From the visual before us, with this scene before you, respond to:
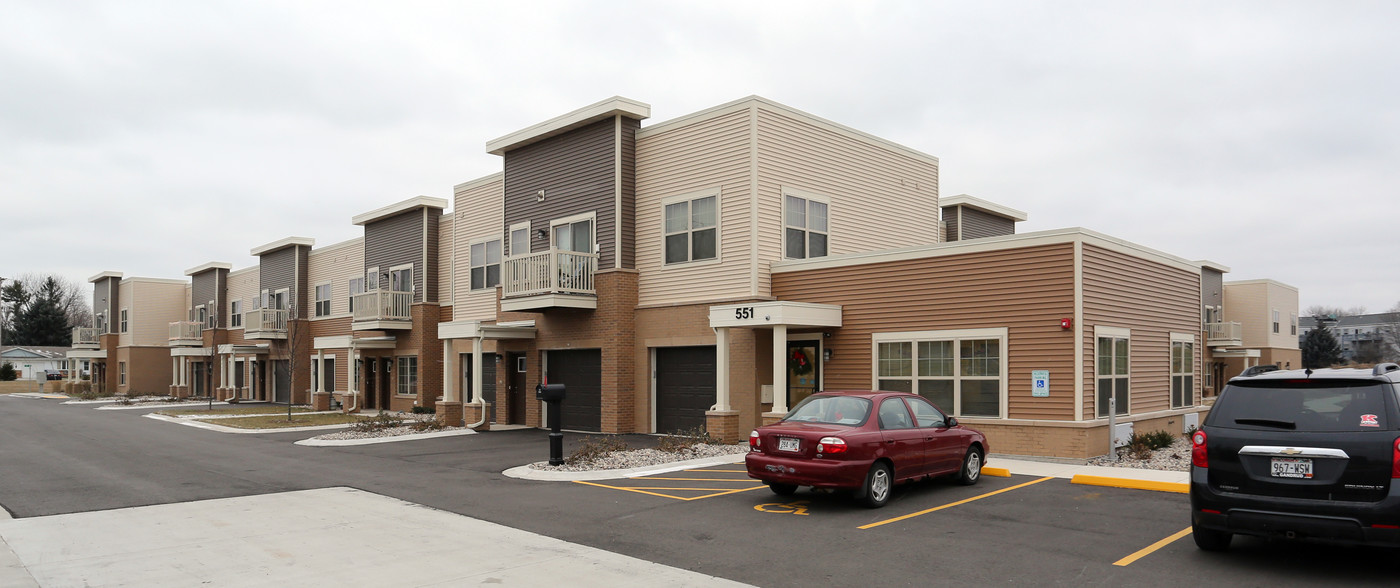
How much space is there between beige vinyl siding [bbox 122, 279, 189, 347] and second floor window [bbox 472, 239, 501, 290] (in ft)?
117

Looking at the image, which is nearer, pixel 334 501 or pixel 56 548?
pixel 56 548

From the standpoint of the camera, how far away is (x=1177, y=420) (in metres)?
18.2

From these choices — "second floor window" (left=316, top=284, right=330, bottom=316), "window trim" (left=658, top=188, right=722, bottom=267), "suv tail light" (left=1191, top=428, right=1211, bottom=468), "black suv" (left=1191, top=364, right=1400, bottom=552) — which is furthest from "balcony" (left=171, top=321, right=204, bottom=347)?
"black suv" (left=1191, top=364, right=1400, bottom=552)

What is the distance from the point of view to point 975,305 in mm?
15688

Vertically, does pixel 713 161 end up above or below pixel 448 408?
above

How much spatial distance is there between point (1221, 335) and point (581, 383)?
3221 centimetres

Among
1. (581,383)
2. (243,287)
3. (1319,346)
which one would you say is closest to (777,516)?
(581,383)

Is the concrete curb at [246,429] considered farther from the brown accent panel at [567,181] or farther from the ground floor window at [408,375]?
A: the brown accent panel at [567,181]

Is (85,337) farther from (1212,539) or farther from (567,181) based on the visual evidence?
(1212,539)

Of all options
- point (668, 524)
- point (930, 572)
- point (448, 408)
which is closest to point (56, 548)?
point (668, 524)

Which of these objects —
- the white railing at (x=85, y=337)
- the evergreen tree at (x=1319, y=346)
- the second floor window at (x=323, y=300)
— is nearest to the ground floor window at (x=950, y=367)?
the second floor window at (x=323, y=300)

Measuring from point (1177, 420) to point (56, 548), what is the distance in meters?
18.9

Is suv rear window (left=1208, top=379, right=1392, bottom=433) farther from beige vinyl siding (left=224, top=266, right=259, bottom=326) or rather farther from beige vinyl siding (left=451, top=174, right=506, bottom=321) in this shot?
beige vinyl siding (left=224, top=266, right=259, bottom=326)

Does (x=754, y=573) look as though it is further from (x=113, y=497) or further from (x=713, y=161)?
(x=713, y=161)
